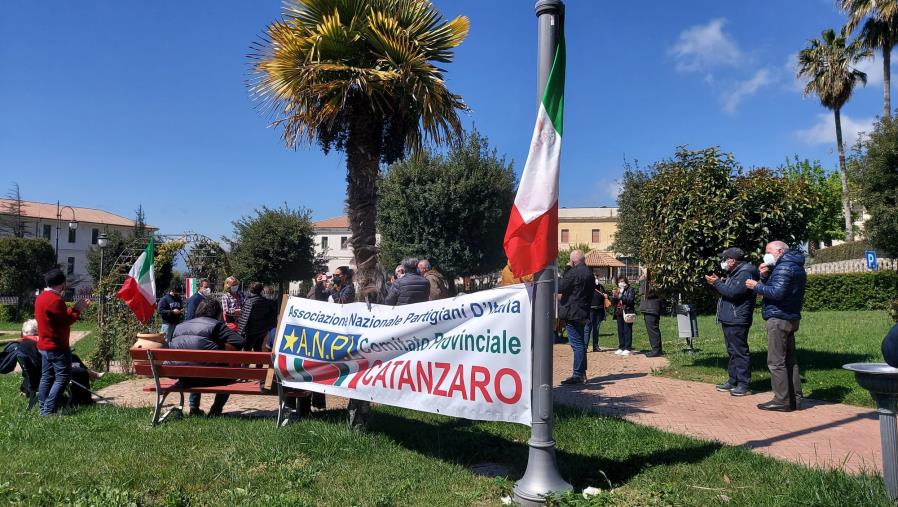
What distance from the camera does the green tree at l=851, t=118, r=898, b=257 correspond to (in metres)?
21.4

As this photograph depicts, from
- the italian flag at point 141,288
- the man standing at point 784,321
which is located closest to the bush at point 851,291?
the man standing at point 784,321

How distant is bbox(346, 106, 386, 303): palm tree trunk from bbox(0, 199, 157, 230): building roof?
211 ft

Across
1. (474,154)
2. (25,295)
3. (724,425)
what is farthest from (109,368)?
(25,295)

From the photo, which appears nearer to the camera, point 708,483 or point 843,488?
point 843,488

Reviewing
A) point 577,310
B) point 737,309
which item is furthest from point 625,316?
point 737,309

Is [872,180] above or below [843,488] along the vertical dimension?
above

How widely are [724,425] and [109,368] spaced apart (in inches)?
410

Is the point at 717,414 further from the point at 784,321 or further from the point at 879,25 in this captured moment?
the point at 879,25

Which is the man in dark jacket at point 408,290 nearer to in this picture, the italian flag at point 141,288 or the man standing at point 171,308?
the italian flag at point 141,288

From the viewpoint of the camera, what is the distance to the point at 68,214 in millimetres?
75750

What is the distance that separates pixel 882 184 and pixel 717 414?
20.9 metres

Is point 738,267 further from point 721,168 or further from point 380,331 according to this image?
point 380,331

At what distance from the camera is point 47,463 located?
473 centimetres

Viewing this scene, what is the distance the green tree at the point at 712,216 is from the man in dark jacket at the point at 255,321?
578 cm
